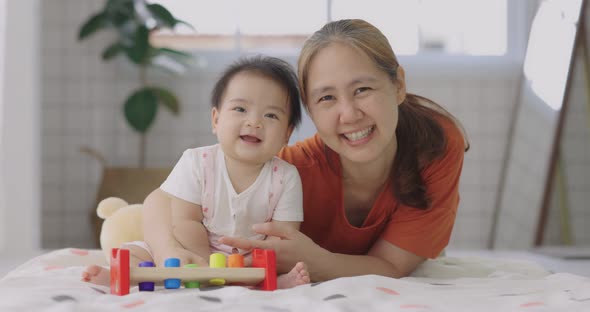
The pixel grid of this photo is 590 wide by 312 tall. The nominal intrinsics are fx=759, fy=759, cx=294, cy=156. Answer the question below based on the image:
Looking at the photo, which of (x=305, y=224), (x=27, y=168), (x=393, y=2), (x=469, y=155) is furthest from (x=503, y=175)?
(x=305, y=224)

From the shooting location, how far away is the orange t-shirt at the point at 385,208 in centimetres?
172

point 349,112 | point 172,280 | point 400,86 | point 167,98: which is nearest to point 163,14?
point 167,98

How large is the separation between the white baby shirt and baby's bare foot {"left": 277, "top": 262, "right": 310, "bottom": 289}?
20 cm

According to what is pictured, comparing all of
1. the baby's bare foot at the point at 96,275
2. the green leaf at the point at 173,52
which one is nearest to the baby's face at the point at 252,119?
the baby's bare foot at the point at 96,275

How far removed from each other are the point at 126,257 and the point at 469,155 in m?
3.85

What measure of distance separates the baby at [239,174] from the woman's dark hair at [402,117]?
0.32ft

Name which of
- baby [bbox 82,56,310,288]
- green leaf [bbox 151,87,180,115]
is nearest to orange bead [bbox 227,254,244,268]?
baby [bbox 82,56,310,288]

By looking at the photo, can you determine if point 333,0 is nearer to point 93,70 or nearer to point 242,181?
point 93,70

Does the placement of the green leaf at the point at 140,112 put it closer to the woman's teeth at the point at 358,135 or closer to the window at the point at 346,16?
the window at the point at 346,16

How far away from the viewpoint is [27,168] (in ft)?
12.8

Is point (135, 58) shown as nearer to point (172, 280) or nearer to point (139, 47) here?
point (139, 47)

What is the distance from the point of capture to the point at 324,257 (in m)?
1.57

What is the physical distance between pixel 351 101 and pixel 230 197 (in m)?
0.33

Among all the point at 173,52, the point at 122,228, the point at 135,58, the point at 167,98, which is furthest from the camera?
the point at 167,98
